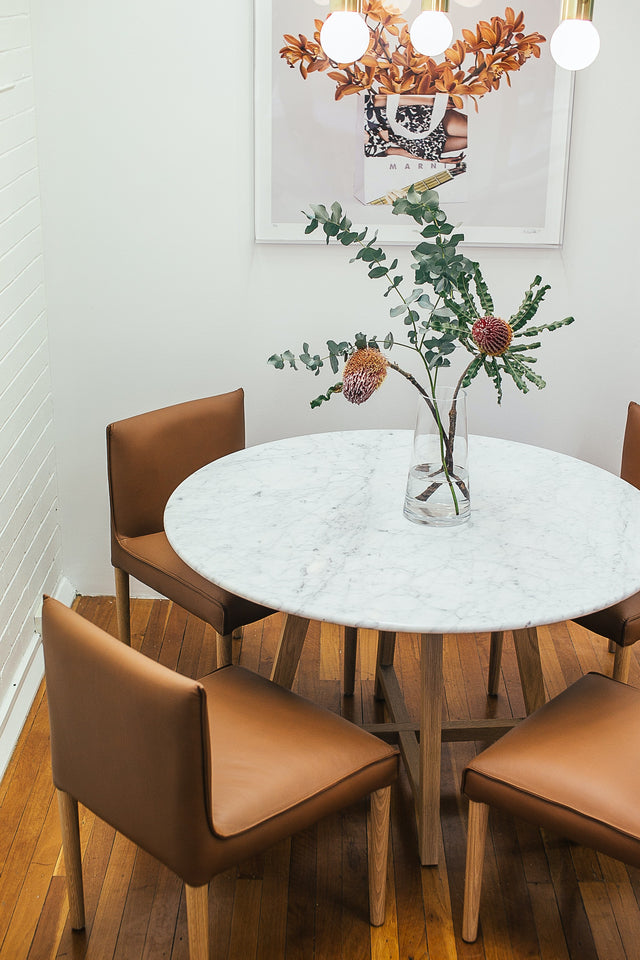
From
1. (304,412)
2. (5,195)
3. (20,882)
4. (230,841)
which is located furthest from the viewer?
(304,412)

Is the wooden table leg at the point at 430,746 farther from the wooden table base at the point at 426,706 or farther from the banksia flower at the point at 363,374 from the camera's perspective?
the banksia flower at the point at 363,374

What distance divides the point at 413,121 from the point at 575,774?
187 cm

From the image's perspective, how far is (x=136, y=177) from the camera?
110 inches

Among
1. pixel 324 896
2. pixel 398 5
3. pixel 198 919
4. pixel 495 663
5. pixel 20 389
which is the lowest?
A: pixel 324 896

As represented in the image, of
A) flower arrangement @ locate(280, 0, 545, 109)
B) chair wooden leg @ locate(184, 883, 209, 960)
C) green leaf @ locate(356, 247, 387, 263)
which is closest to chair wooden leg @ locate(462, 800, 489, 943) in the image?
chair wooden leg @ locate(184, 883, 209, 960)

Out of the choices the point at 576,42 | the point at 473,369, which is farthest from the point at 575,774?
the point at 576,42

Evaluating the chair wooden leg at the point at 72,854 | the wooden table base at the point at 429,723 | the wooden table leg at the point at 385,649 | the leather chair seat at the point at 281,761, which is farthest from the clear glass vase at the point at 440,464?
the chair wooden leg at the point at 72,854

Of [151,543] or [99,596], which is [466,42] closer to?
[151,543]

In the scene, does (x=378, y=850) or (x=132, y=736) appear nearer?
→ (x=132, y=736)

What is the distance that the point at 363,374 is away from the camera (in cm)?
185

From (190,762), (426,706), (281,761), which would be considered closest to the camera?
(190,762)

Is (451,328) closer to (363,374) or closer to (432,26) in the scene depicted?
(363,374)

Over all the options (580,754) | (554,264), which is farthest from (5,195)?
(580,754)

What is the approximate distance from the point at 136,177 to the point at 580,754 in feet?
6.63
